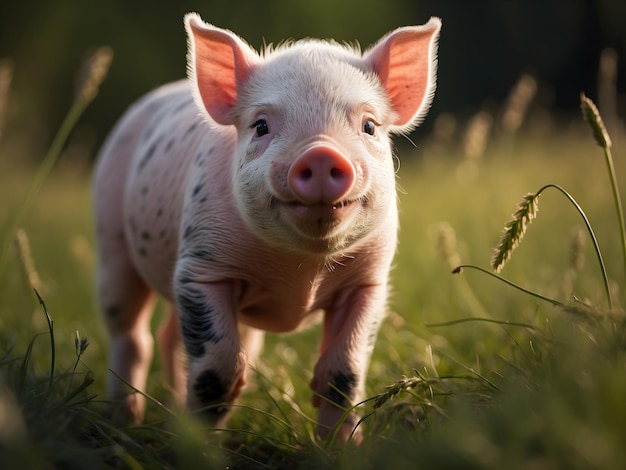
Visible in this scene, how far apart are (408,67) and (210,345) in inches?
58.1

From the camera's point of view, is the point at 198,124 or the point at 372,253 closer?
the point at 372,253

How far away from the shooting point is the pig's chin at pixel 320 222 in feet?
9.43

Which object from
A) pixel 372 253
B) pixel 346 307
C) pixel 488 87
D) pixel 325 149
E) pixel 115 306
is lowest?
pixel 488 87

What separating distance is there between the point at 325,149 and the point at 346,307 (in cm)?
105

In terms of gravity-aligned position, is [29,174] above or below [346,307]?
below

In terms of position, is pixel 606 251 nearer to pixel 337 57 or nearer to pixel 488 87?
pixel 337 57

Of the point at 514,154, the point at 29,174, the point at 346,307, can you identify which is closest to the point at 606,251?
the point at 346,307

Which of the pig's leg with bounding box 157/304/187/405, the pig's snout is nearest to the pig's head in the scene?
the pig's snout

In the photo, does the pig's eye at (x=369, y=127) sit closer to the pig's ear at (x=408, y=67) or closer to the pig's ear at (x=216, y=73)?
the pig's ear at (x=408, y=67)

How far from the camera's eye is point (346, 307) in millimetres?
3598

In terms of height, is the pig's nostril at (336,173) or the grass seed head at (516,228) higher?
the pig's nostril at (336,173)

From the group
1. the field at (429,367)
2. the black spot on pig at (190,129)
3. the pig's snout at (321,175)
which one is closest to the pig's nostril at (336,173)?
the pig's snout at (321,175)

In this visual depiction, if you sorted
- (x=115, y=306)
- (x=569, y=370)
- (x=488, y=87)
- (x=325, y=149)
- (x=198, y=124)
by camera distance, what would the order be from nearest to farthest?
(x=569, y=370) → (x=325, y=149) → (x=198, y=124) → (x=115, y=306) → (x=488, y=87)

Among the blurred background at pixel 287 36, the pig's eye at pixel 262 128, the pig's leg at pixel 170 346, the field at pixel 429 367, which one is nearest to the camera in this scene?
the field at pixel 429 367
